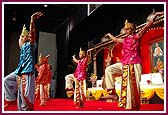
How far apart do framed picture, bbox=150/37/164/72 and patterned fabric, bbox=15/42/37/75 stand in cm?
389

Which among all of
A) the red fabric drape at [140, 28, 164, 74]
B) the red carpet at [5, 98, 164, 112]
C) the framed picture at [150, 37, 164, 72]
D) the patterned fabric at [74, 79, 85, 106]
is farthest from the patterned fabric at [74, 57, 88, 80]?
the red fabric drape at [140, 28, 164, 74]

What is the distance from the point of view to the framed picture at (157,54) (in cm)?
620

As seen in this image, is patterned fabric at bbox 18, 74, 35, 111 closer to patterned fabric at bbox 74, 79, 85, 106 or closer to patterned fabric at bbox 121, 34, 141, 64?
patterned fabric at bbox 121, 34, 141, 64

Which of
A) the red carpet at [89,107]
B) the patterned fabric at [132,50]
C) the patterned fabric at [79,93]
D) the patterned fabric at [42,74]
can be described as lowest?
the red carpet at [89,107]

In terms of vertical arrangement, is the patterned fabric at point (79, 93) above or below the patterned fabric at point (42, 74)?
below

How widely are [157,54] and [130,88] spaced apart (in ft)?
11.9

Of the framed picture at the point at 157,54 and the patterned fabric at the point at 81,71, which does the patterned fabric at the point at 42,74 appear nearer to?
the patterned fabric at the point at 81,71

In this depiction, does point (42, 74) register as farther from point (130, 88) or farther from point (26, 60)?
point (130, 88)

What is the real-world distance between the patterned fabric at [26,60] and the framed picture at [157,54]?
12.8 feet

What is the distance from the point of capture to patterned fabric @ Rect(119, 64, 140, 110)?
3086 millimetres

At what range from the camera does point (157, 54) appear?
21.2 feet

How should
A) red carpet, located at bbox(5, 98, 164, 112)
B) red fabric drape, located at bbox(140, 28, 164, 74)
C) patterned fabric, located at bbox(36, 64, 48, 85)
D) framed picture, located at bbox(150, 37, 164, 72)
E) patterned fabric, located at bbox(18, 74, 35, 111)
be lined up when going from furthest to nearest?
red fabric drape, located at bbox(140, 28, 164, 74) < framed picture, located at bbox(150, 37, 164, 72) < patterned fabric, located at bbox(36, 64, 48, 85) < red carpet, located at bbox(5, 98, 164, 112) < patterned fabric, located at bbox(18, 74, 35, 111)

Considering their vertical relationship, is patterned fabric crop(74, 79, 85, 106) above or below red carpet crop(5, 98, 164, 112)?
above

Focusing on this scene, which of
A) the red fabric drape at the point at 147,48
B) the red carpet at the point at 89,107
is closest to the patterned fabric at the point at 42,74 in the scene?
the red carpet at the point at 89,107
